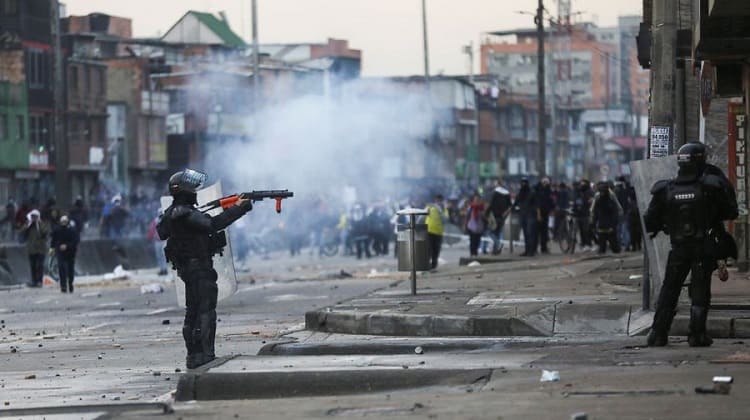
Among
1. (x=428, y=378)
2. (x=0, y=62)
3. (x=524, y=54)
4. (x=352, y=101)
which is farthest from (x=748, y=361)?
(x=524, y=54)

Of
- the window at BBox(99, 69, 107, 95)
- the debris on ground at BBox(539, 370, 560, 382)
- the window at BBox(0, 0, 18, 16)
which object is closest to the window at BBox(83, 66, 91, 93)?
the window at BBox(99, 69, 107, 95)

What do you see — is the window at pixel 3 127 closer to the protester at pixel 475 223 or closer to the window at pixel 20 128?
the window at pixel 20 128

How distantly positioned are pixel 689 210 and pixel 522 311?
4244mm

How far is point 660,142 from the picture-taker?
56.3 ft

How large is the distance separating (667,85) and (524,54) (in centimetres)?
17037

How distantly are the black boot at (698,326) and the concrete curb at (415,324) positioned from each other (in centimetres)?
267

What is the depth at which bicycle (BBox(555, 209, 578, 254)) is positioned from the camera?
39406mm

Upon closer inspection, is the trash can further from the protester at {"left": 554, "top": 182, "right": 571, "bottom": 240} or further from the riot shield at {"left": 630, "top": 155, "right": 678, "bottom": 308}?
the protester at {"left": 554, "top": 182, "right": 571, "bottom": 240}

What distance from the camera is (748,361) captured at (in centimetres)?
1302

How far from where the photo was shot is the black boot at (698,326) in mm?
14266

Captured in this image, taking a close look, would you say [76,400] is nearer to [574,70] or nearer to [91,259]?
[91,259]

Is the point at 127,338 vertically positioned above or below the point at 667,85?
below

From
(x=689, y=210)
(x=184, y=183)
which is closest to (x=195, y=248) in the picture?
(x=184, y=183)

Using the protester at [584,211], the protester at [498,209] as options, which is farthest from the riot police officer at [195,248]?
the protester at [584,211]
